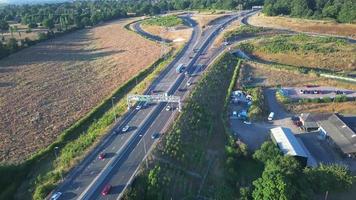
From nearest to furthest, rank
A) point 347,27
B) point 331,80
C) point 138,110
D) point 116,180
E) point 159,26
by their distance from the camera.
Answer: point 116,180 < point 138,110 < point 331,80 < point 347,27 < point 159,26

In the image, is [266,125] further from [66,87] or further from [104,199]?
[66,87]

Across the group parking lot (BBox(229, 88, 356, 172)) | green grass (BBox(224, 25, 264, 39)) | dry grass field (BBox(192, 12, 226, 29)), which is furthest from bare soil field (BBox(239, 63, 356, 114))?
dry grass field (BBox(192, 12, 226, 29))

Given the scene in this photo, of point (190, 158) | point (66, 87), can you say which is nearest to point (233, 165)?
point (190, 158)

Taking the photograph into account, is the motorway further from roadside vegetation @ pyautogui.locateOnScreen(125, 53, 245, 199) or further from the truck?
the truck

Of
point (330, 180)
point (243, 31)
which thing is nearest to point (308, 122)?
point (330, 180)

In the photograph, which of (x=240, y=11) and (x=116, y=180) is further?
(x=240, y=11)

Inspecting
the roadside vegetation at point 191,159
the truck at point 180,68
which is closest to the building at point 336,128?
the roadside vegetation at point 191,159
